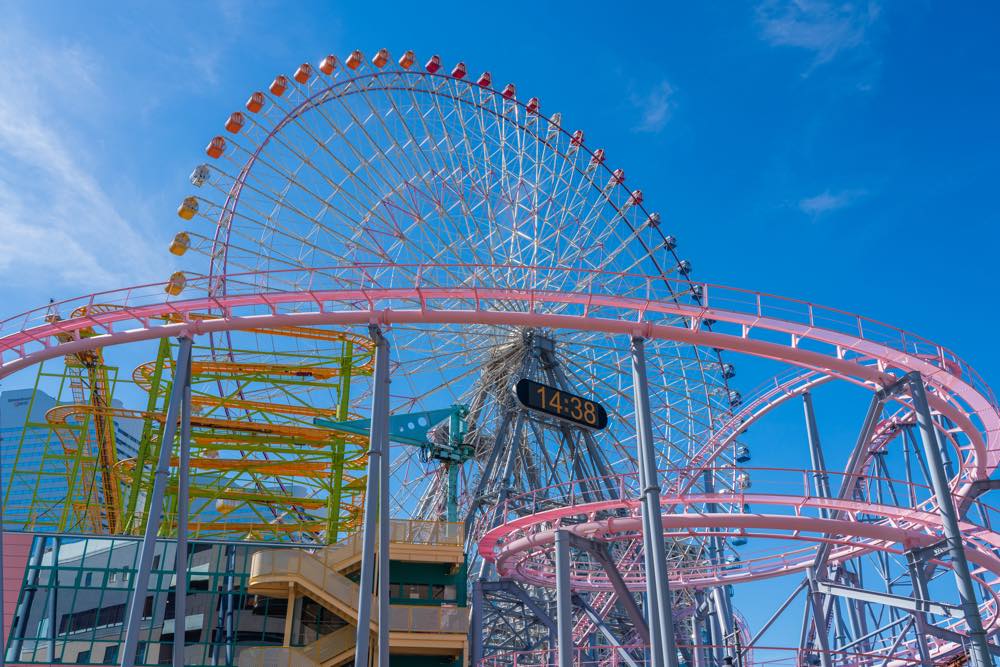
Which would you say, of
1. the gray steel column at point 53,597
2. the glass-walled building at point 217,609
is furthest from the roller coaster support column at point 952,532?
the gray steel column at point 53,597

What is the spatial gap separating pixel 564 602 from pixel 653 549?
4876 millimetres

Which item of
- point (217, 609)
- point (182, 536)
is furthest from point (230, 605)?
point (182, 536)

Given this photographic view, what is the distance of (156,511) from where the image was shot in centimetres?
1775

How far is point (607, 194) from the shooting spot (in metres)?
35.9

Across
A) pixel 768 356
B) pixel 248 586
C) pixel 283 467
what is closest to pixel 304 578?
pixel 248 586

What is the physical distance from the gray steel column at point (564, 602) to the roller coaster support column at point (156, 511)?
7909mm

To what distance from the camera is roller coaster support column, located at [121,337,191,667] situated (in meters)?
16.6

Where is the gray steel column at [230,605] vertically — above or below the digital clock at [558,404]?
below

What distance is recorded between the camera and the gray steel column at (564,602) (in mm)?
19484

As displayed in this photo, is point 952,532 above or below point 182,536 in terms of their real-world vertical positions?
below

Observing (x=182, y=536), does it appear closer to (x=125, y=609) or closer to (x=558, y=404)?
(x=125, y=609)

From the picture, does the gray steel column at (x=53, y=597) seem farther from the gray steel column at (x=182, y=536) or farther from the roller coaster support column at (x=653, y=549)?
the roller coaster support column at (x=653, y=549)

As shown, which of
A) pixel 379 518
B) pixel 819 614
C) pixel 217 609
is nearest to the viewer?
pixel 379 518

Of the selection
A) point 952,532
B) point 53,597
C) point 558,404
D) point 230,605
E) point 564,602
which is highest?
point 558,404
